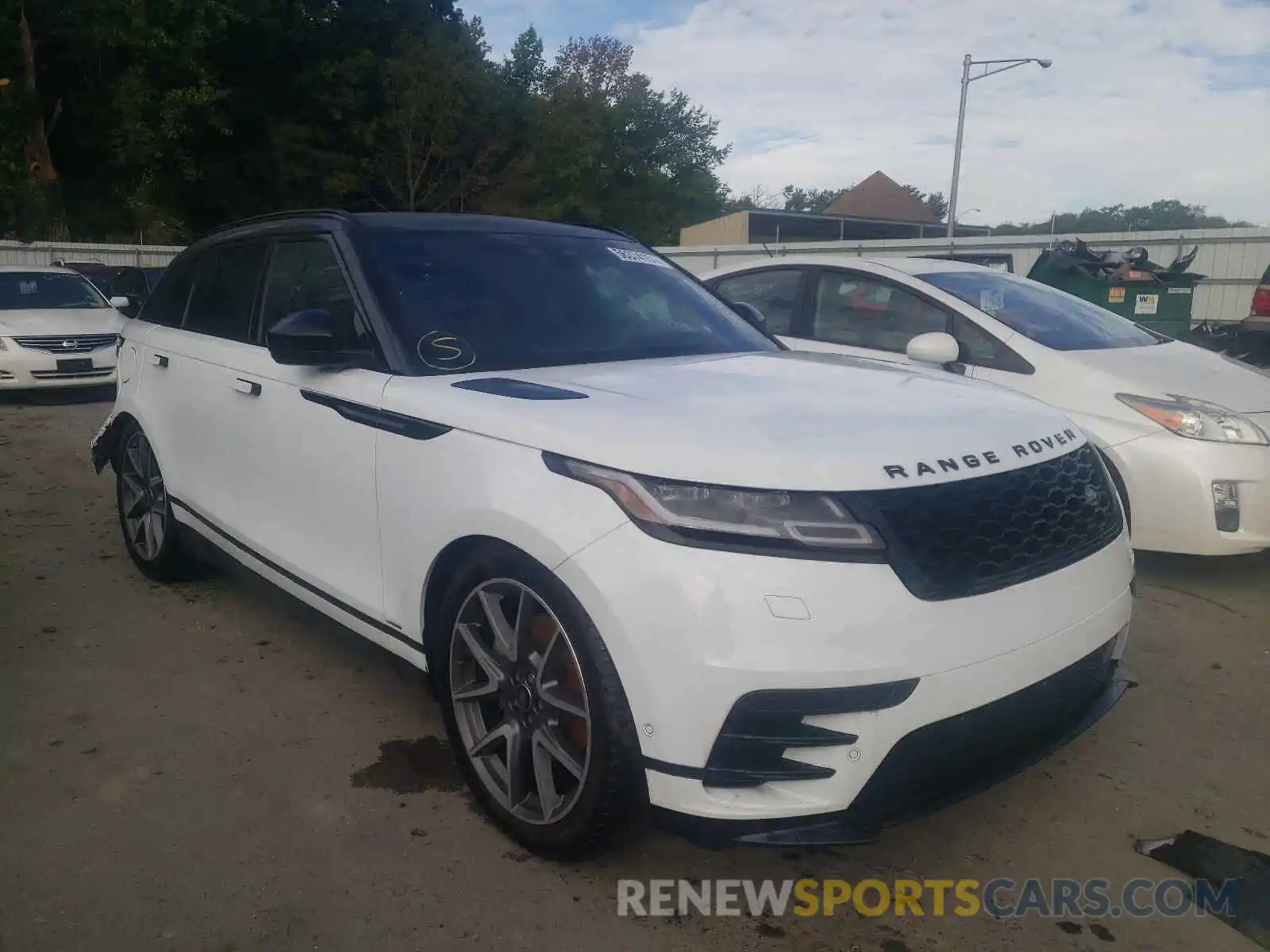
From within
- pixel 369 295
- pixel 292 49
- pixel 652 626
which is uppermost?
pixel 292 49

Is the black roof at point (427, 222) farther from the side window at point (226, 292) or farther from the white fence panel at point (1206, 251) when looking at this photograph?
the white fence panel at point (1206, 251)

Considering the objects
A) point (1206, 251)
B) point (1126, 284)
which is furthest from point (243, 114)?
point (1126, 284)

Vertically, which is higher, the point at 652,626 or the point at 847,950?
the point at 652,626

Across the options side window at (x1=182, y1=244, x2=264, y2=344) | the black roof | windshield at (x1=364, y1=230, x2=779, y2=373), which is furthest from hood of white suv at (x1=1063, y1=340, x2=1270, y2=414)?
side window at (x1=182, y1=244, x2=264, y2=344)

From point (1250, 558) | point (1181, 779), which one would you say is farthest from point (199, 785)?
point (1250, 558)

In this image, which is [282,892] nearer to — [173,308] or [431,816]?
[431,816]

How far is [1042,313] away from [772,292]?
156 cm

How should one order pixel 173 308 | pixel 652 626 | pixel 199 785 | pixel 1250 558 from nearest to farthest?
pixel 652 626, pixel 199 785, pixel 173 308, pixel 1250 558

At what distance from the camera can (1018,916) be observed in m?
2.50

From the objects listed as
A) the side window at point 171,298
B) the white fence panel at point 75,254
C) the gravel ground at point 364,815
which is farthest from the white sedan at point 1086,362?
the white fence panel at point 75,254

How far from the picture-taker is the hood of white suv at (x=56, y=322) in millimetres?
10969

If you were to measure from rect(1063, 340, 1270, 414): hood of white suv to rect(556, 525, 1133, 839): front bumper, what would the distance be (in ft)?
10.4

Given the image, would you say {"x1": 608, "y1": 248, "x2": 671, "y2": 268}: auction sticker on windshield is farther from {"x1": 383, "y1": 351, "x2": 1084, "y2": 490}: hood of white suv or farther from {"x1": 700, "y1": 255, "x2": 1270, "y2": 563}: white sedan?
{"x1": 700, "y1": 255, "x2": 1270, "y2": 563}: white sedan

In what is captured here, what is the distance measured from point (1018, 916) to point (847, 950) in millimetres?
462
